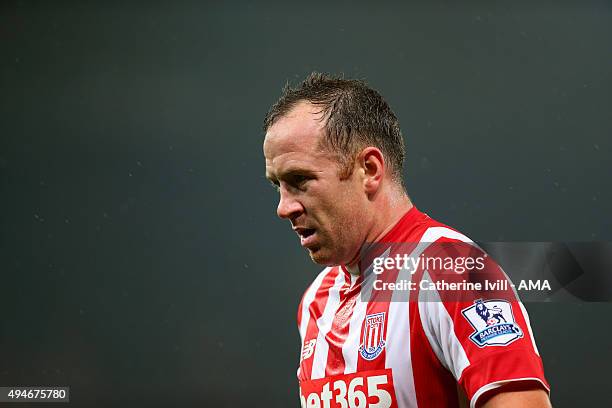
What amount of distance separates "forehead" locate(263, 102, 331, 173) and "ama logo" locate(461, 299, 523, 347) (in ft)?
1.48

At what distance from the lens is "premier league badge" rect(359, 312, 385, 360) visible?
1279 mm

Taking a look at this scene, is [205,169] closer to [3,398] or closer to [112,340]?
[112,340]

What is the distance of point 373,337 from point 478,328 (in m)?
0.25

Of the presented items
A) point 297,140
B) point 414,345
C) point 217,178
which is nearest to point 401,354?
point 414,345

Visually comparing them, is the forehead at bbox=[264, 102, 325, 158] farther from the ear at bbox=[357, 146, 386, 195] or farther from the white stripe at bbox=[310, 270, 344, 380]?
the white stripe at bbox=[310, 270, 344, 380]

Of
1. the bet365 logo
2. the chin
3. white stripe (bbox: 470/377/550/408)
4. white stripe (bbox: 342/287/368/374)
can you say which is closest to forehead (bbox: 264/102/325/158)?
the chin

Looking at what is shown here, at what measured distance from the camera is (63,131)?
13.2ft

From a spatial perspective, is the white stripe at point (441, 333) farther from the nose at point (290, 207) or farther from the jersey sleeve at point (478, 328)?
the nose at point (290, 207)

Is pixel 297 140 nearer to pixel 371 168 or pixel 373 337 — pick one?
pixel 371 168

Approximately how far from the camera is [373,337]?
1.30m

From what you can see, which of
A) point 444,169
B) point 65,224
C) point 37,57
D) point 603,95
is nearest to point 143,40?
point 37,57

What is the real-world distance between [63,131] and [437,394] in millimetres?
3372

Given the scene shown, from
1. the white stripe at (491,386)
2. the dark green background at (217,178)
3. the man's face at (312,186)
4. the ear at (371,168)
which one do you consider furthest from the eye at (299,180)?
the dark green background at (217,178)

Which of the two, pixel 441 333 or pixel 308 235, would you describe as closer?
pixel 441 333
